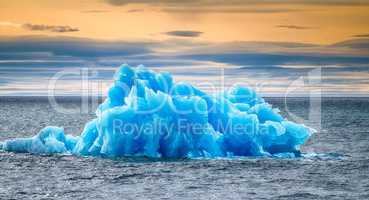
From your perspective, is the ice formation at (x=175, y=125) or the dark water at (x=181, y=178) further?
the ice formation at (x=175, y=125)

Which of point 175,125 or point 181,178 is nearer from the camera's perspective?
point 181,178

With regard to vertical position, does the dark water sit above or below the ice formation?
below

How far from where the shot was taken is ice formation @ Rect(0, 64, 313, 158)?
2700cm

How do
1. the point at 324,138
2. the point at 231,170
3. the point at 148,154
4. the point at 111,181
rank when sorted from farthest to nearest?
the point at 324,138, the point at 148,154, the point at 231,170, the point at 111,181

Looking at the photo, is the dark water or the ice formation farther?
the ice formation

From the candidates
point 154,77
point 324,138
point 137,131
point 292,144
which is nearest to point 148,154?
point 137,131

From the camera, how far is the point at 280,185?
77.7 ft

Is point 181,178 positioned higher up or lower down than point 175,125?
lower down

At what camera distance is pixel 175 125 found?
88.8 feet

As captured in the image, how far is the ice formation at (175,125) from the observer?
27.0 meters

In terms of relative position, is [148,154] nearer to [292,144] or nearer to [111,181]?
[111,181]

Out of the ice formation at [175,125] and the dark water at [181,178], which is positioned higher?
the ice formation at [175,125]

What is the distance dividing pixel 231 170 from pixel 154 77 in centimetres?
544

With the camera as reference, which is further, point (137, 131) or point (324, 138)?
point (324, 138)
